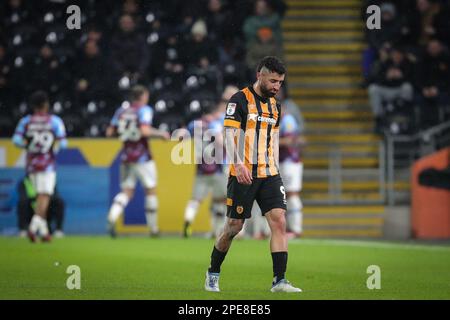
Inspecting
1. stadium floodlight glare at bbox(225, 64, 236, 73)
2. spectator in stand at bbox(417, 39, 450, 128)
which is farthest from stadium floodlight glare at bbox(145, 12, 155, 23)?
spectator in stand at bbox(417, 39, 450, 128)

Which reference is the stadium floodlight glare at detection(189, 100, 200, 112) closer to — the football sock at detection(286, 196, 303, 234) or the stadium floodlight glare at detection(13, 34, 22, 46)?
the football sock at detection(286, 196, 303, 234)

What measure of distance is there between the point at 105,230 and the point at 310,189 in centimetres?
456

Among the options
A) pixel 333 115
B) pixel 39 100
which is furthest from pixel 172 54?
pixel 39 100

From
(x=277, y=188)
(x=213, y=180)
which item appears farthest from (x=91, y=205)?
(x=277, y=188)

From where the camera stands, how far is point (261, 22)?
2444 cm

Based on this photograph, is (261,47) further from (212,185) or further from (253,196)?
(253,196)

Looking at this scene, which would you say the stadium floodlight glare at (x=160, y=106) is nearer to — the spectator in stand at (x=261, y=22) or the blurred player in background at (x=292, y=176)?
the spectator in stand at (x=261, y=22)

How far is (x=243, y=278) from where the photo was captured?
12.7 metres

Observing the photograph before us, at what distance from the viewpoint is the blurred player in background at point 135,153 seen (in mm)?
19984

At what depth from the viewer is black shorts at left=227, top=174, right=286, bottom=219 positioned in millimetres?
10773

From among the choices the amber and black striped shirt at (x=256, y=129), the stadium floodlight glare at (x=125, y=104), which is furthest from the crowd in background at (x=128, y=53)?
the amber and black striped shirt at (x=256, y=129)

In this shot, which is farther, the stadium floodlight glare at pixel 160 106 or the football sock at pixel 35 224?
the stadium floodlight glare at pixel 160 106

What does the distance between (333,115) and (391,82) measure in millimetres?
1821

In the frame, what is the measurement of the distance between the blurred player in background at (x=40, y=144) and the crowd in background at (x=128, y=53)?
3733mm
